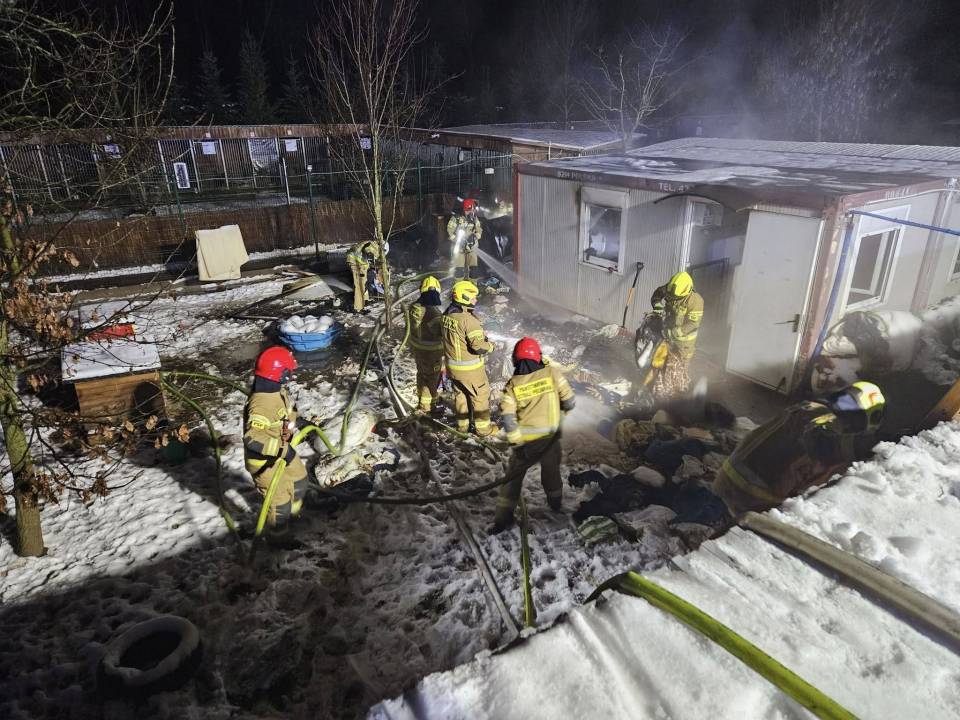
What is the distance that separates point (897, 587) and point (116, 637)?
15.4 feet

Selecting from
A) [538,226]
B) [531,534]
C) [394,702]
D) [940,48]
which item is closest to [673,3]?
[940,48]

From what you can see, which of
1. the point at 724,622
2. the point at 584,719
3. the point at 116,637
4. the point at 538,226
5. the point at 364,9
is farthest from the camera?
the point at 538,226

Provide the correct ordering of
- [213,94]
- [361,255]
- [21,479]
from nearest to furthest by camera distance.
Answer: [21,479] < [361,255] < [213,94]

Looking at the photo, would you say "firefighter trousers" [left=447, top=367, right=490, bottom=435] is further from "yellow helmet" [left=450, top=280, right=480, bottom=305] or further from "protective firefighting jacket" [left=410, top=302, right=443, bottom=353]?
"yellow helmet" [left=450, top=280, right=480, bottom=305]

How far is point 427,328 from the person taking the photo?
→ 7.11 metres

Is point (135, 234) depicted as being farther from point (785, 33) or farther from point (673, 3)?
point (673, 3)

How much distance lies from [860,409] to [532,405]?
8.46 feet

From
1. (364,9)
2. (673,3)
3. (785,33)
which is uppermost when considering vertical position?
(673,3)

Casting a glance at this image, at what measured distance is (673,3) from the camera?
1563 inches

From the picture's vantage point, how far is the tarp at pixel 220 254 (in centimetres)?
1312

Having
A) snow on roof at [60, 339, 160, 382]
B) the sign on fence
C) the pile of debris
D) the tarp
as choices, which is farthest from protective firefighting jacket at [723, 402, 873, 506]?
the sign on fence

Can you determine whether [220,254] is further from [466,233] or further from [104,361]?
[104,361]

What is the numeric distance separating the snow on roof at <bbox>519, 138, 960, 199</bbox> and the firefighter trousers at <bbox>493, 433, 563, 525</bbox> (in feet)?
14.5

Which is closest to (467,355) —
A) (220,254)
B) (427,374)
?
(427,374)
